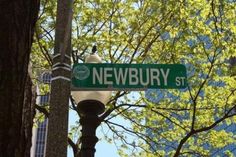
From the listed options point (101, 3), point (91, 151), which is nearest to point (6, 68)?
point (91, 151)

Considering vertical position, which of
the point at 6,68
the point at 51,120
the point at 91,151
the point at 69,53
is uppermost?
the point at 69,53

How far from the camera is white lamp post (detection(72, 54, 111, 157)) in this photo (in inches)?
239

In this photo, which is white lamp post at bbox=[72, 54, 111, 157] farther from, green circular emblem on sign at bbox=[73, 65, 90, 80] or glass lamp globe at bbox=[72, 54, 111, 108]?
green circular emblem on sign at bbox=[73, 65, 90, 80]

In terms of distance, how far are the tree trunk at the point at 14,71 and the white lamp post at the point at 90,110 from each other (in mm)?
2555

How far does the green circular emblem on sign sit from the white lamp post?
26.3 inches

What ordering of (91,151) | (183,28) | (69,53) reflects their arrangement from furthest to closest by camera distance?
(183,28)
(91,151)
(69,53)

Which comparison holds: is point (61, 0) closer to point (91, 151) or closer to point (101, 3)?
point (91, 151)

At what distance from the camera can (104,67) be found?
213 inches

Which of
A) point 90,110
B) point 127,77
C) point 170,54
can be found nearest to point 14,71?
point 127,77

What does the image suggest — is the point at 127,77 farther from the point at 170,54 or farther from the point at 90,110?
the point at 170,54

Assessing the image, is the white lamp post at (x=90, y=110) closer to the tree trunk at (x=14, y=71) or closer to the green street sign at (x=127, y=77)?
the green street sign at (x=127, y=77)

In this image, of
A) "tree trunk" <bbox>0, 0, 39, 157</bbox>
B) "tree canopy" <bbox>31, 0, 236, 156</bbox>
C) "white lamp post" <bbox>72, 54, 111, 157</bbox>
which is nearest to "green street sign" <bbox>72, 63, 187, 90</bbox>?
"white lamp post" <bbox>72, 54, 111, 157</bbox>

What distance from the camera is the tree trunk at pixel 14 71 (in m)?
3.13

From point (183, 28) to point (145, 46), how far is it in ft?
4.32
